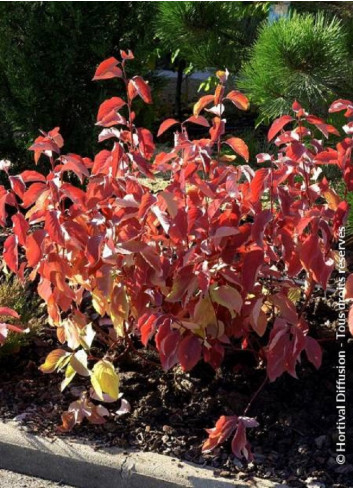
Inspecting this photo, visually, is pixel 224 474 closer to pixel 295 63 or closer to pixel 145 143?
pixel 145 143

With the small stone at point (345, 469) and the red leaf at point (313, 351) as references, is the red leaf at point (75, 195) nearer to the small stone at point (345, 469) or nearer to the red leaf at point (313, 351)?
the red leaf at point (313, 351)

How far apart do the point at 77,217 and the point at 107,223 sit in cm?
11

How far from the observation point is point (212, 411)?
3166mm

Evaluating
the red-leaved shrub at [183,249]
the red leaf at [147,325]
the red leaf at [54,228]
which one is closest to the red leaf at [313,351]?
the red-leaved shrub at [183,249]

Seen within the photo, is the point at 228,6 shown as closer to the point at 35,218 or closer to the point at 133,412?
the point at 35,218

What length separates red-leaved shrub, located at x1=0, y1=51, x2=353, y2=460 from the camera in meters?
2.83

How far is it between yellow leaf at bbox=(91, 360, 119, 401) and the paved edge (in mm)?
213

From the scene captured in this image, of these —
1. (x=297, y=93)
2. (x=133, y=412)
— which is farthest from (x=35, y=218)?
(x=297, y=93)

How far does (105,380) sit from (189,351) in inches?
11.7

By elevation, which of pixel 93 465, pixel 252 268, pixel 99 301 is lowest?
pixel 93 465

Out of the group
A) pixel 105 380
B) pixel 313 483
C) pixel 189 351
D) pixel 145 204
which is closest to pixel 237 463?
pixel 313 483

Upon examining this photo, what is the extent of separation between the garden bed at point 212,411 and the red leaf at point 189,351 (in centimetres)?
29

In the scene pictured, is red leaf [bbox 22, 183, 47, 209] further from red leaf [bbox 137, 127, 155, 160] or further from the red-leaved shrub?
red leaf [bbox 137, 127, 155, 160]

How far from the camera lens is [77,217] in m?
3.05
